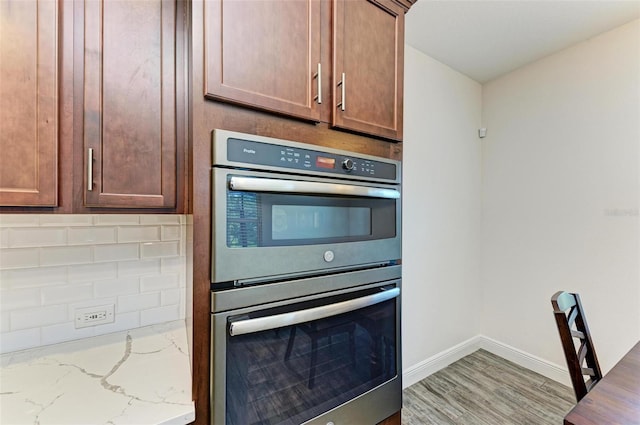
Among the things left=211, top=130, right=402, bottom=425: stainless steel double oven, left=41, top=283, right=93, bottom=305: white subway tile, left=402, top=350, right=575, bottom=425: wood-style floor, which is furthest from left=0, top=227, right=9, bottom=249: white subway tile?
left=402, top=350, right=575, bottom=425: wood-style floor

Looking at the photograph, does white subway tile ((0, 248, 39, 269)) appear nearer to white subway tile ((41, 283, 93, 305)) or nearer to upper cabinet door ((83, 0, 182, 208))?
white subway tile ((41, 283, 93, 305))

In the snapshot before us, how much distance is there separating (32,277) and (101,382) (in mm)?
566

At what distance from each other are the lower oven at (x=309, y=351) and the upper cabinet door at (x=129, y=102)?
A: 0.48m

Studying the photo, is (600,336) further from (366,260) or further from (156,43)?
(156,43)

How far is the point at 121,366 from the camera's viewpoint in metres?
1.03

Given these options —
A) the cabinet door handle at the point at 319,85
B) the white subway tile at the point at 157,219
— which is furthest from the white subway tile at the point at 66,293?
the cabinet door handle at the point at 319,85

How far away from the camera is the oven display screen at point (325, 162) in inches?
39.8

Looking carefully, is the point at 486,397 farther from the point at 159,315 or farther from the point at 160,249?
the point at 160,249

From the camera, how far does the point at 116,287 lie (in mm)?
1302

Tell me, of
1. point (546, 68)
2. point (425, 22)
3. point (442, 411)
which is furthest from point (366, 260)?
point (546, 68)

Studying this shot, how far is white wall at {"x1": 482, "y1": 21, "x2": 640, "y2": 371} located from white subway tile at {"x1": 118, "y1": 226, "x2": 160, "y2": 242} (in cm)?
183

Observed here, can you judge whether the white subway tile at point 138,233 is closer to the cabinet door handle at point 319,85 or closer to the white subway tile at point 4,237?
the white subway tile at point 4,237

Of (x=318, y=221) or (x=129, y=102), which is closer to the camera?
(x=129, y=102)

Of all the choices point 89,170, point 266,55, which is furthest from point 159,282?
point 266,55
